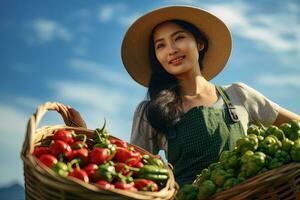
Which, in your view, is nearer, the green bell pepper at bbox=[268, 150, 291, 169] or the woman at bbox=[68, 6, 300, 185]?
the green bell pepper at bbox=[268, 150, 291, 169]

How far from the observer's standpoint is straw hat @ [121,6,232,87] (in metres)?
5.15

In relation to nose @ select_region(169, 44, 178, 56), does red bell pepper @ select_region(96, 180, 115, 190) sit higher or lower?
lower

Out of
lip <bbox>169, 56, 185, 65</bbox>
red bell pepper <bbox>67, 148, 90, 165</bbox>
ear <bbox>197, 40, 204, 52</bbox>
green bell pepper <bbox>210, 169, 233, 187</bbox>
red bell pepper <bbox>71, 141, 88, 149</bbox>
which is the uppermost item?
ear <bbox>197, 40, 204, 52</bbox>

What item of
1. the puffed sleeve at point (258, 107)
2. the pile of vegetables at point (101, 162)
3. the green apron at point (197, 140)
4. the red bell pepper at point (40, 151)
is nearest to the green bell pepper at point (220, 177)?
the pile of vegetables at point (101, 162)

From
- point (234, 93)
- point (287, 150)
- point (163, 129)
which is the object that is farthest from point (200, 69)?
point (287, 150)

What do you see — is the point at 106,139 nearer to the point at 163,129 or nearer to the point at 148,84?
the point at 163,129

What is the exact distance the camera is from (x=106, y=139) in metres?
3.38

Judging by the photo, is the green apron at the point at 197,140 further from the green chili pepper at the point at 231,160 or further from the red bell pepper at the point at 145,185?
the red bell pepper at the point at 145,185

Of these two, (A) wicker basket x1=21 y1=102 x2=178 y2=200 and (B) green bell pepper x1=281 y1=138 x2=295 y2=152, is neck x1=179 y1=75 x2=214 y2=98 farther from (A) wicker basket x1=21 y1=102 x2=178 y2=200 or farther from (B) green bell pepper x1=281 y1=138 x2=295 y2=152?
(A) wicker basket x1=21 y1=102 x2=178 y2=200

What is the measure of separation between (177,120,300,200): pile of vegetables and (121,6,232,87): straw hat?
199 centimetres

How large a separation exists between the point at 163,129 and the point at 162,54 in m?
0.74

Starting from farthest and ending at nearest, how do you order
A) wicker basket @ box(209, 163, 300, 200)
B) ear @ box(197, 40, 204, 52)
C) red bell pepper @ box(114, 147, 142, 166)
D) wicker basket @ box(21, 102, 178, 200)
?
ear @ box(197, 40, 204, 52) → red bell pepper @ box(114, 147, 142, 166) → wicker basket @ box(209, 163, 300, 200) → wicker basket @ box(21, 102, 178, 200)

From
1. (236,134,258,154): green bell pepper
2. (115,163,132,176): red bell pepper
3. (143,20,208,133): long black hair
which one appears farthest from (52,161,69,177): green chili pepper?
(143,20,208,133): long black hair

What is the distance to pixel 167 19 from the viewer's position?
516 centimetres
